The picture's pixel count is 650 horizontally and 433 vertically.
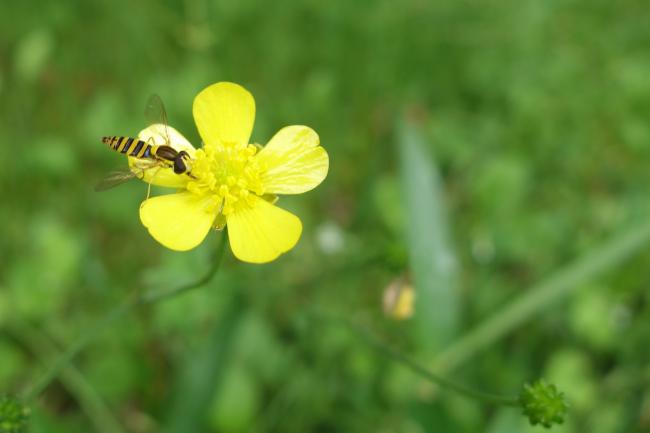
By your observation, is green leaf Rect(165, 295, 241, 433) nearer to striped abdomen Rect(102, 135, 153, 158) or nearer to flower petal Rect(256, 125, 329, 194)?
flower petal Rect(256, 125, 329, 194)

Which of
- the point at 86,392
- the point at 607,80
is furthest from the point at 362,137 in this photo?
the point at 86,392

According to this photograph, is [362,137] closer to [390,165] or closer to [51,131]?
[390,165]

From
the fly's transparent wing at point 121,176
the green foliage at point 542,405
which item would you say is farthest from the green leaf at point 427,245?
the fly's transparent wing at point 121,176

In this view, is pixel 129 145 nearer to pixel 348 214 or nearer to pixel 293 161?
pixel 293 161

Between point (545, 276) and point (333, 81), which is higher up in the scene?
point (333, 81)

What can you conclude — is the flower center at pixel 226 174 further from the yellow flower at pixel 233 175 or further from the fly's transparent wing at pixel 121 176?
the fly's transparent wing at pixel 121 176

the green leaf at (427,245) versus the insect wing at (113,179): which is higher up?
the green leaf at (427,245)

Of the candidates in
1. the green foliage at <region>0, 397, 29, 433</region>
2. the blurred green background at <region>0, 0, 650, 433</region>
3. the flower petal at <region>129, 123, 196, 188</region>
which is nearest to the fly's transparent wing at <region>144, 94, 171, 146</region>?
the flower petal at <region>129, 123, 196, 188</region>
